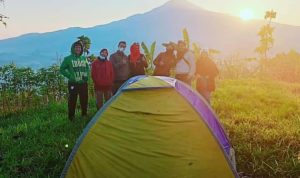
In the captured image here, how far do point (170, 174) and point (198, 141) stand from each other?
0.58 m

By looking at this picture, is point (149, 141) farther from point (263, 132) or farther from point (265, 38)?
point (265, 38)

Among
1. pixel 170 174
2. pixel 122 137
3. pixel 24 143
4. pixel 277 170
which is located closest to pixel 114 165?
pixel 122 137

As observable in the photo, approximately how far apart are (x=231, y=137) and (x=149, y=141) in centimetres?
319

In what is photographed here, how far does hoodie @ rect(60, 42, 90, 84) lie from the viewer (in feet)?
28.5

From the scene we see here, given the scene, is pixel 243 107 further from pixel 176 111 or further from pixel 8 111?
pixel 8 111

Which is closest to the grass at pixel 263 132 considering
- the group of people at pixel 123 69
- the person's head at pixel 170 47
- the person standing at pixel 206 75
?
the person standing at pixel 206 75

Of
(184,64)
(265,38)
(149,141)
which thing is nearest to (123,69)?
(184,64)

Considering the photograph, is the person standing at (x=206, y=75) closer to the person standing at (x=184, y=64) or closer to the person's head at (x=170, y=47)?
the person standing at (x=184, y=64)

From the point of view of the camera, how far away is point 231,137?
25.2 feet

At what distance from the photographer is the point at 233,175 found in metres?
5.03

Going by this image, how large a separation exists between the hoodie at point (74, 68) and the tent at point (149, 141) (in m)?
3.67

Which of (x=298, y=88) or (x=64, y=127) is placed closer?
(x=64, y=127)

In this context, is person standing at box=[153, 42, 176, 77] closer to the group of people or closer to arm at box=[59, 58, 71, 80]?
the group of people

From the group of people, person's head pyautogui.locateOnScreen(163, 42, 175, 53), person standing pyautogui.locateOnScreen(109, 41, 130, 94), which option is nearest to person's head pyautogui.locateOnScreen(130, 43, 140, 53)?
the group of people
